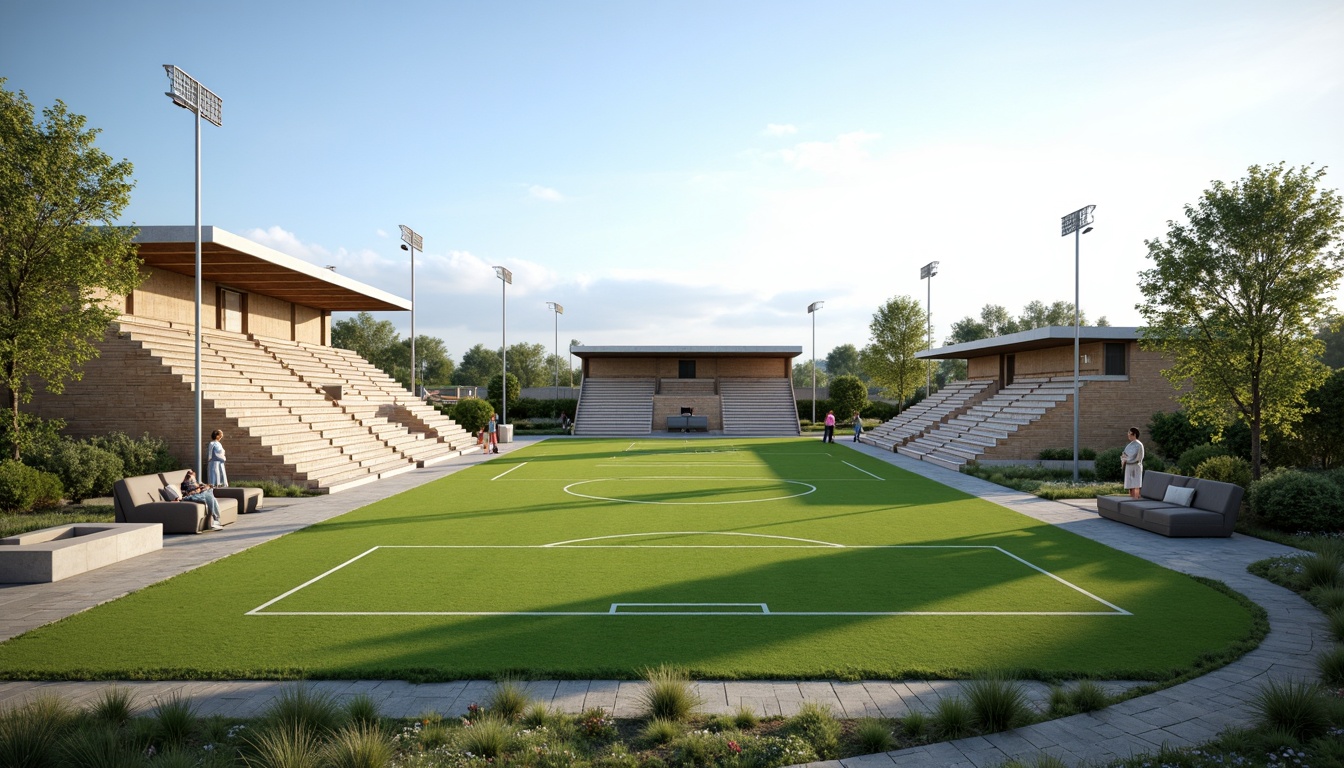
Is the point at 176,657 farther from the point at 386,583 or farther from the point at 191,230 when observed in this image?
the point at 191,230

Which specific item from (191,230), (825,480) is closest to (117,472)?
(191,230)

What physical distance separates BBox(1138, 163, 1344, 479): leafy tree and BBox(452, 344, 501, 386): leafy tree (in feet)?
338

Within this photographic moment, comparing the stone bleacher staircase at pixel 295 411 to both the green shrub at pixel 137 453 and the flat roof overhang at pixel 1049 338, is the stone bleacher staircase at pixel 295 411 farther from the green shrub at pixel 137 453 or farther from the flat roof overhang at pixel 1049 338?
the flat roof overhang at pixel 1049 338

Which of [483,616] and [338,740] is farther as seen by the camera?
[483,616]

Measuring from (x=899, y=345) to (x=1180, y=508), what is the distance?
37494mm

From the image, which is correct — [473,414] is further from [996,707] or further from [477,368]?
[477,368]

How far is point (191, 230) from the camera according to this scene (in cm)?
1914

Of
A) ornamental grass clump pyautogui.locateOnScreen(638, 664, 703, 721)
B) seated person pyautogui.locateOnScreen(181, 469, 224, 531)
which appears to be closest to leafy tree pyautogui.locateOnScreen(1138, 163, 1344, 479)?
ornamental grass clump pyautogui.locateOnScreen(638, 664, 703, 721)

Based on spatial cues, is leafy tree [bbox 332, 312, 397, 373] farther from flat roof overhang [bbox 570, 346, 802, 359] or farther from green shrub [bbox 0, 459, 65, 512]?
green shrub [bbox 0, 459, 65, 512]

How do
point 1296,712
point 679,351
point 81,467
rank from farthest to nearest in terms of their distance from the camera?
point 679,351 < point 81,467 < point 1296,712

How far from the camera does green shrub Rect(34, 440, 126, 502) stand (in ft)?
52.6

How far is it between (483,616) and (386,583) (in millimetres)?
2414

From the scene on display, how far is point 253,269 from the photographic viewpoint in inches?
917

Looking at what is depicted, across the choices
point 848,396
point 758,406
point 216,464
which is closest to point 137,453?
point 216,464
